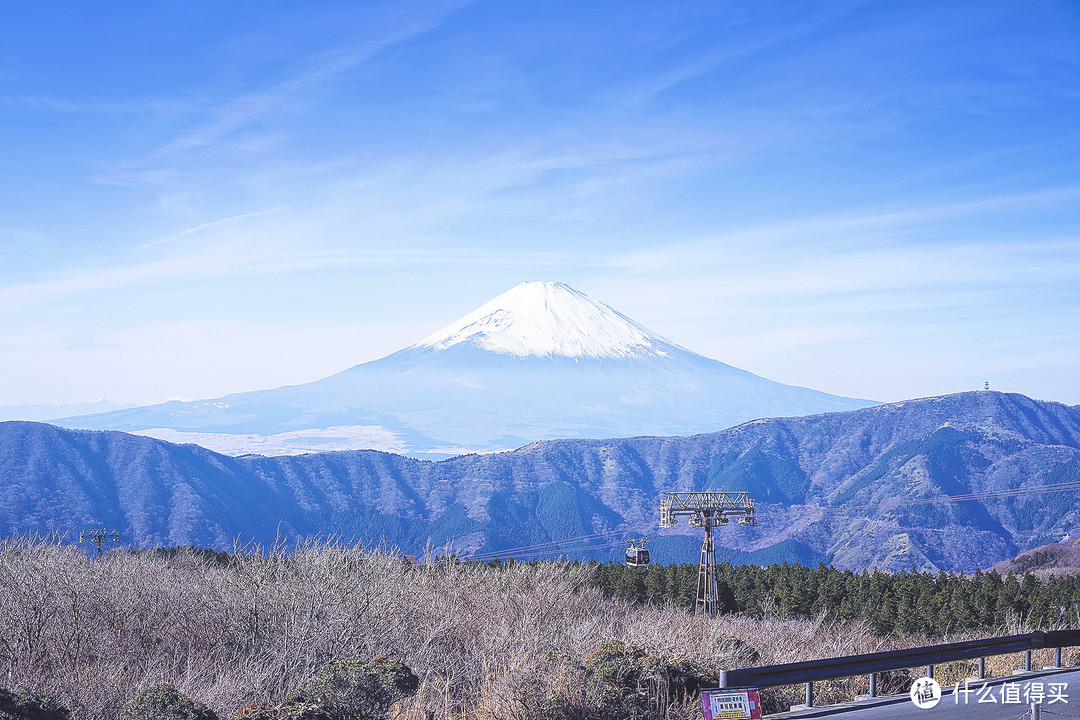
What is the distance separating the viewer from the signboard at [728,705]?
28.6 ft

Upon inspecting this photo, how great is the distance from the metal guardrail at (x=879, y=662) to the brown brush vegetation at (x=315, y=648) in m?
1.18

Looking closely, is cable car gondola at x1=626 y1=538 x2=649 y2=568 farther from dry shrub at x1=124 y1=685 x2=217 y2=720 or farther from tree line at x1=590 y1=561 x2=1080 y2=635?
dry shrub at x1=124 y1=685 x2=217 y2=720

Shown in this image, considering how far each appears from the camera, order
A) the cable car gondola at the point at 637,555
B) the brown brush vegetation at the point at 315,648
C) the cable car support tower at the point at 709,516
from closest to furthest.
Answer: the brown brush vegetation at the point at 315,648 < the cable car support tower at the point at 709,516 < the cable car gondola at the point at 637,555

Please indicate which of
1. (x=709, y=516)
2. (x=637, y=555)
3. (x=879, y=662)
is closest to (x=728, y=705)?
(x=879, y=662)

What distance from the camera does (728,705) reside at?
8812mm

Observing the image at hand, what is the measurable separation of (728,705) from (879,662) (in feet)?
12.7

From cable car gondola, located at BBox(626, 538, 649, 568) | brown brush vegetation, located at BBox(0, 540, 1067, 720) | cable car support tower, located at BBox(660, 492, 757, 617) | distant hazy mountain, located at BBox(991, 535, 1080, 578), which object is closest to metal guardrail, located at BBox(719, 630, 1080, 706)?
brown brush vegetation, located at BBox(0, 540, 1067, 720)

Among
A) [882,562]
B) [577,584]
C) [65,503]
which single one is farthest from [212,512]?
[577,584]

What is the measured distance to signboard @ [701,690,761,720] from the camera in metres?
8.72

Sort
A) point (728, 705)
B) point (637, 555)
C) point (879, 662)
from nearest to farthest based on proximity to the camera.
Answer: point (728, 705), point (879, 662), point (637, 555)

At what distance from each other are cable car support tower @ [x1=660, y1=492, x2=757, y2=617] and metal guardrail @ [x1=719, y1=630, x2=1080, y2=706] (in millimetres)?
22450

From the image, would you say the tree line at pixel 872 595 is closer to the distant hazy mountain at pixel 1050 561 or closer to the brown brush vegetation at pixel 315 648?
the brown brush vegetation at pixel 315 648

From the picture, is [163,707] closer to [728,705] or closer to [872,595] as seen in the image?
[728,705]

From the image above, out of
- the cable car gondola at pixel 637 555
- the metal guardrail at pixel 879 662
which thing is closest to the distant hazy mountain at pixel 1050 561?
the cable car gondola at pixel 637 555
